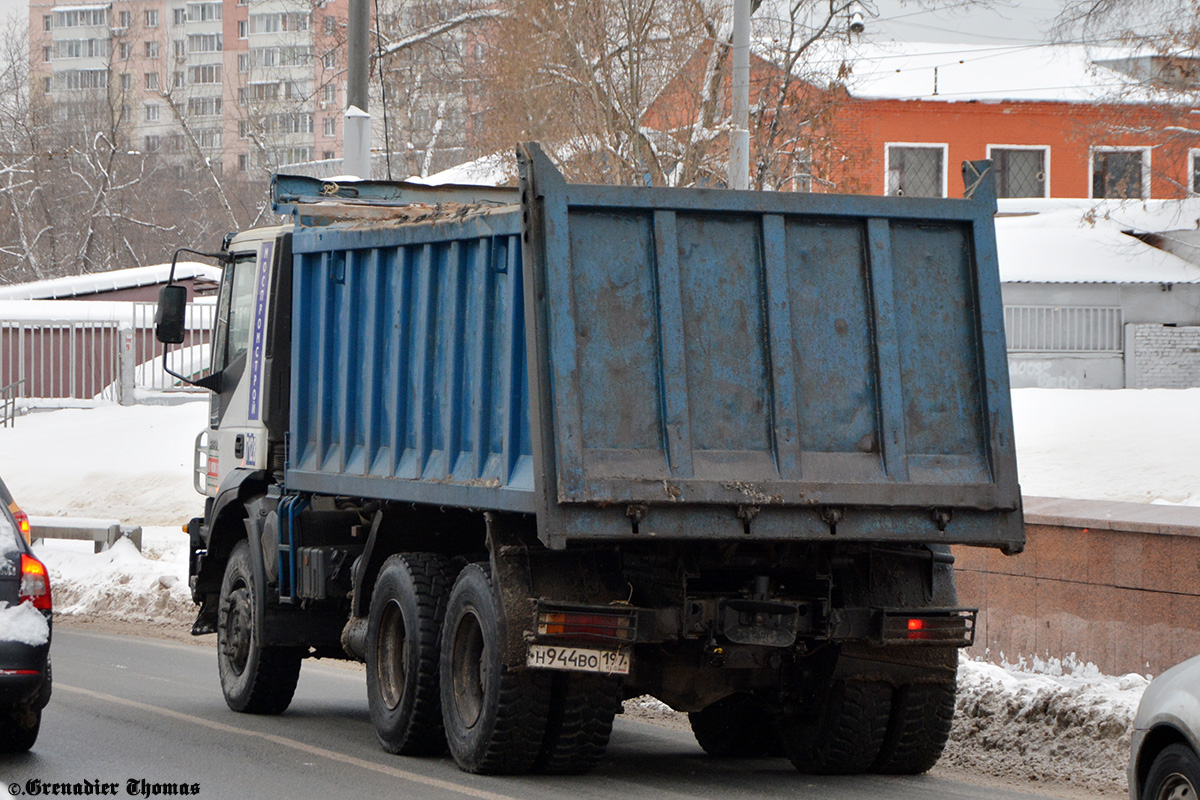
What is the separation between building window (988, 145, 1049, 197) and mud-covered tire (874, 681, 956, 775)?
39.4 meters

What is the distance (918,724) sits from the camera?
8.50m

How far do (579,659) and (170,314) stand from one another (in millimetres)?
4886

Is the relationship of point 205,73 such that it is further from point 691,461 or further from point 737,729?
point 691,461

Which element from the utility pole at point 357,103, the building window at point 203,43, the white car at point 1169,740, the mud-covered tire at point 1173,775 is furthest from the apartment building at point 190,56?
the mud-covered tire at point 1173,775

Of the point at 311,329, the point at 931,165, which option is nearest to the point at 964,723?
the point at 311,329

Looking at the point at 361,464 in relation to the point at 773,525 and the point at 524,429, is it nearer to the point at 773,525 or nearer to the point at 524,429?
the point at 524,429

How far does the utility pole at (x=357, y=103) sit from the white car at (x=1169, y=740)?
12936 mm

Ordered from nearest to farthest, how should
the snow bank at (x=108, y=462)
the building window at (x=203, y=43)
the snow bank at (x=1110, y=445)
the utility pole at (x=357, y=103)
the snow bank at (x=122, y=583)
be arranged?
the snow bank at (x=122, y=583) < the snow bank at (x=1110, y=445) < the utility pole at (x=357, y=103) < the snow bank at (x=108, y=462) < the building window at (x=203, y=43)

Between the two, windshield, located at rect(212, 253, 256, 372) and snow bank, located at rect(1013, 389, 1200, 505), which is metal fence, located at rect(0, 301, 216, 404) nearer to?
→ snow bank, located at rect(1013, 389, 1200, 505)

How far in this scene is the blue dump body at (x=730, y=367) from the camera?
7379 millimetres

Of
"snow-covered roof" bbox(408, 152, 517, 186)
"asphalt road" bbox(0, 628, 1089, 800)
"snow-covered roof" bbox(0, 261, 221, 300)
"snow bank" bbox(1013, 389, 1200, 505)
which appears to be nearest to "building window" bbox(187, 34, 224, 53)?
"snow-covered roof" bbox(0, 261, 221, 300)

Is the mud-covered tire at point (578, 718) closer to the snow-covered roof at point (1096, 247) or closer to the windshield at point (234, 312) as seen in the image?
the windshield at point (234, 312)

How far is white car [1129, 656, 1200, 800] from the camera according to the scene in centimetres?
582

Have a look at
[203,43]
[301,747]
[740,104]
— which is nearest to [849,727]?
[301,747]
